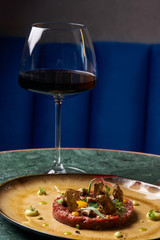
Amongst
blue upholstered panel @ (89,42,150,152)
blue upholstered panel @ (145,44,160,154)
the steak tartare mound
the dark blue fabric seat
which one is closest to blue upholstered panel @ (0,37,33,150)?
the dark blue fabric seat

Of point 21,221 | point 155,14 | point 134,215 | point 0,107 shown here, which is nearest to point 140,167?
point 134,215

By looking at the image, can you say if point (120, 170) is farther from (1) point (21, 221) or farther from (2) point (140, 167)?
(1) point (21, 221)

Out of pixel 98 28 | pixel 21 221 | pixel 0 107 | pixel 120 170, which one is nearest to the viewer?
pixel 21 221

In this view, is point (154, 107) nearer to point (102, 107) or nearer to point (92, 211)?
point (102, 107)

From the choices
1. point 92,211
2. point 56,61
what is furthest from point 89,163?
point 92,211

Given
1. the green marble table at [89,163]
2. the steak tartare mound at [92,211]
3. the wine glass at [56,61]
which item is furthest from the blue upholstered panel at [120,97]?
the steak tartare mound at [92,211]
